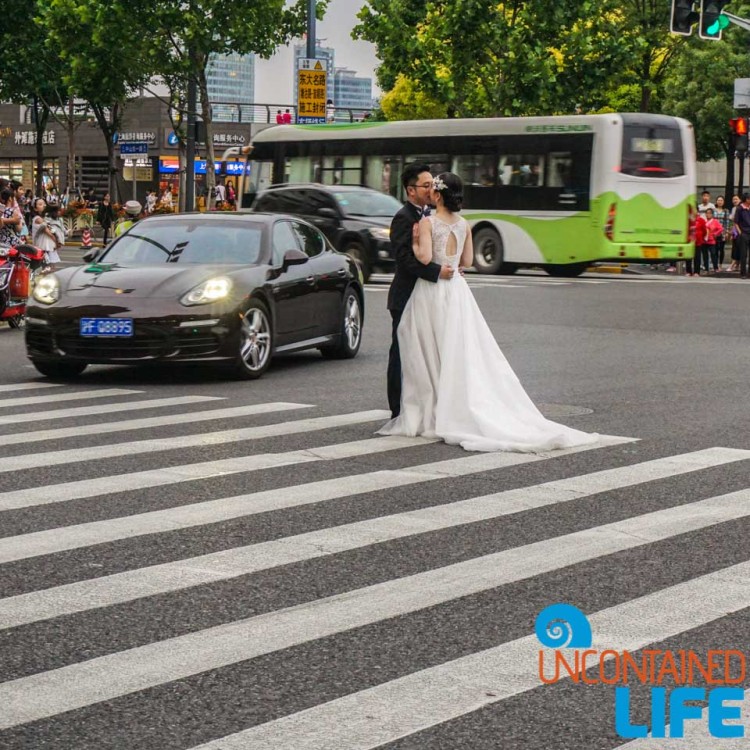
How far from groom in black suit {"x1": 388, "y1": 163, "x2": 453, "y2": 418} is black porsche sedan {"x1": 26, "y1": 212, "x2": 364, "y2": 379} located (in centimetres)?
268

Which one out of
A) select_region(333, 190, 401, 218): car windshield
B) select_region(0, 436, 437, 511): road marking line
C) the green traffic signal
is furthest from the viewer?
select_region(333, 190, 401, 218): car windshield

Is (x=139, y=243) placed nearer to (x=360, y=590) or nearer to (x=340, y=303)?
(x=340, y=303)

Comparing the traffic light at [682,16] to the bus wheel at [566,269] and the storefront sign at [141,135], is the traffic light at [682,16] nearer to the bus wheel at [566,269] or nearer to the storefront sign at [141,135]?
the bus wheel at [566,269]

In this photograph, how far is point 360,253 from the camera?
92.0ft

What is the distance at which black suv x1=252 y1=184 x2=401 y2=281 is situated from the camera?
27.8 meters

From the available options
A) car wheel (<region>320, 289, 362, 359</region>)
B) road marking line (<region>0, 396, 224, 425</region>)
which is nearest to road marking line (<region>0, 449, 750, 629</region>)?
road marking line (<region>0, 396, 224, 425</region>)

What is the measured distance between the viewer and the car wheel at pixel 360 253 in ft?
91.5

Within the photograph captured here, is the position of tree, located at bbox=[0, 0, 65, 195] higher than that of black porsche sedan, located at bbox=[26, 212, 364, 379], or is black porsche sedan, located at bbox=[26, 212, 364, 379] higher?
tree, located at bbox=[0, 0, 65, 195]

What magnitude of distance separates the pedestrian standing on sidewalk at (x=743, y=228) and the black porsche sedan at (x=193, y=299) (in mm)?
21037

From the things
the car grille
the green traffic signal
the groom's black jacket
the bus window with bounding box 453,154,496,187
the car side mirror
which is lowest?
the car grille

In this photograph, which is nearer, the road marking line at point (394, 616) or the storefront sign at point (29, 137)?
the road marking line at point (394, 616)

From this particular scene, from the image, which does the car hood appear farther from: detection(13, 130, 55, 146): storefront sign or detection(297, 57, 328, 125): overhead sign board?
detection(13, 130, 55, 146): storefront sign

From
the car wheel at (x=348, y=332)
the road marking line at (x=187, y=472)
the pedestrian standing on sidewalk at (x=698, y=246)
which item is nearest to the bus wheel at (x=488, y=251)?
the pedestrian standing on sidewalk at (x=698, y=246)

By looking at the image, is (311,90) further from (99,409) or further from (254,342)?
(99,409)
